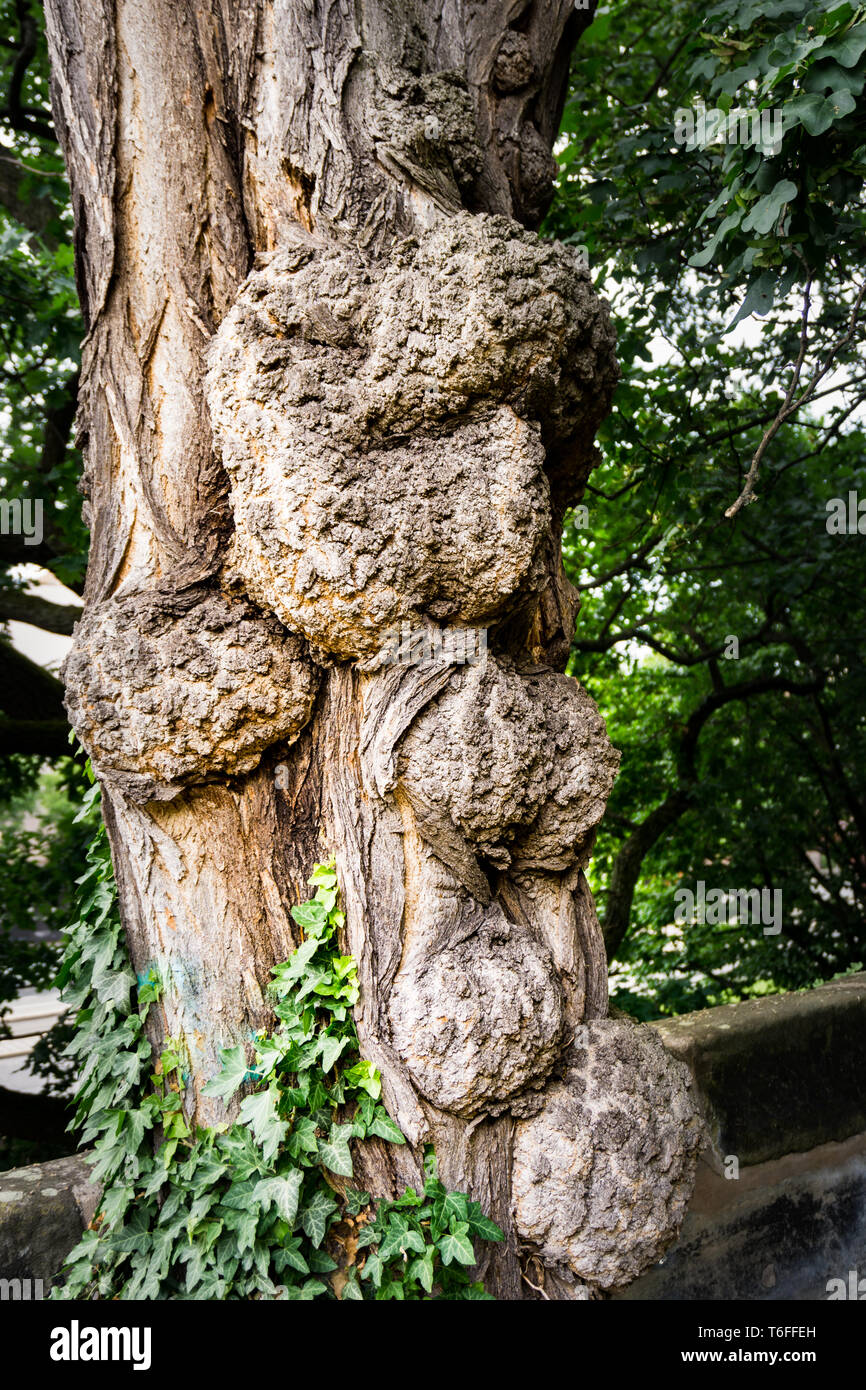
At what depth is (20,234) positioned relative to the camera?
14.1ft

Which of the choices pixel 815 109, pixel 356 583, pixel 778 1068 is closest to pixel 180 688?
pixel 356 583

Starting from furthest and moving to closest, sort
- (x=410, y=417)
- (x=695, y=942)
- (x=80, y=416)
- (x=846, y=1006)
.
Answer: (x=695, y=942)
(x=846, y=1006)
(x=80, y=416)
(x=410, y=417)

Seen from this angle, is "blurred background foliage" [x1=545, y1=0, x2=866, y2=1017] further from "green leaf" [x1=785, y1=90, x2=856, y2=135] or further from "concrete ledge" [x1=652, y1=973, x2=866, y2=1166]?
"concrete ledge" [x1=652, y1=973, x2=866, y2=1166]

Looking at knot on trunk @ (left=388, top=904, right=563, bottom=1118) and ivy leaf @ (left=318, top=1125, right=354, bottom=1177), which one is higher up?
knot on trunk @ (left=388, top=904, right=563, bottom=1118)

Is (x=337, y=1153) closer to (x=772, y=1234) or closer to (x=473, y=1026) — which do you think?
(x=473, y=1026)

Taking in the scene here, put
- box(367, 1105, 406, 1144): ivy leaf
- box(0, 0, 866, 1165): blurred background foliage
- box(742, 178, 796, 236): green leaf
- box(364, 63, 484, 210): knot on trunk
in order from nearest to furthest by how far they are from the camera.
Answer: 1. box(367, 1105, 406, 1144): ivy leaf
2. box(364, 63, 484, 210): knot on trunk
3. box(742, 178, 796, 236): green leaf
4. box(0, 0, 866, 1165): blurred background foliage

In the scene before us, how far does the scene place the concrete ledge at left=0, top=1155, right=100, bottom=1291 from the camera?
218cm

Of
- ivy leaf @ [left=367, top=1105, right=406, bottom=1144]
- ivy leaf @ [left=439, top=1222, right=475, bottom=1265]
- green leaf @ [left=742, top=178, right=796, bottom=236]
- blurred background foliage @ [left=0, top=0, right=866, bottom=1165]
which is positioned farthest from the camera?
blurred background foliage @ [left=0, top=0, right=866, bottom=1165]

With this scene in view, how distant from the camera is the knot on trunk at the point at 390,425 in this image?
1.95 meters

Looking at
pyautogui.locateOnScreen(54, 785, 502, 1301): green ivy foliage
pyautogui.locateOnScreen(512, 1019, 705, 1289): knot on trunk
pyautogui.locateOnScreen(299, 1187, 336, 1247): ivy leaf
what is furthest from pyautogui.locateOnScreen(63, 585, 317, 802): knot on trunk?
pyautogui.locateOnScreen(512, 1019, 705, 1289): knot on trunk

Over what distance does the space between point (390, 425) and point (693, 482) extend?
2.97m

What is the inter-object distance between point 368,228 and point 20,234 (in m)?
3.01

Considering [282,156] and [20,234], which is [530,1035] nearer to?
[282,156]

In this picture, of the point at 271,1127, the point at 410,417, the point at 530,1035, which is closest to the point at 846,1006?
the point at 530,1035
